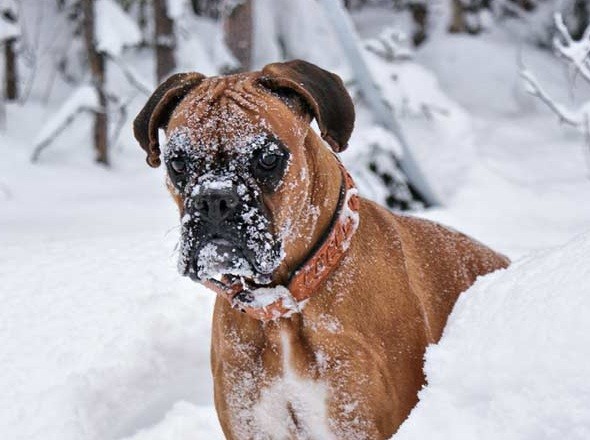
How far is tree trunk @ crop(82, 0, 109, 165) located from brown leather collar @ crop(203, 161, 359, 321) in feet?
18.8

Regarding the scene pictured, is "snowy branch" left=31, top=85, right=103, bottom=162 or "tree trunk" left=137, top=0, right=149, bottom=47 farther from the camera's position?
"tree trunk" left=137, top=0, right=149, bottom=47

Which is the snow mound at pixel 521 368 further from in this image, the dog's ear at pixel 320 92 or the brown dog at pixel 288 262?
the dog's ear at pixel 320 92

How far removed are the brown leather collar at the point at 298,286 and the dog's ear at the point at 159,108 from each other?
0.57 metres

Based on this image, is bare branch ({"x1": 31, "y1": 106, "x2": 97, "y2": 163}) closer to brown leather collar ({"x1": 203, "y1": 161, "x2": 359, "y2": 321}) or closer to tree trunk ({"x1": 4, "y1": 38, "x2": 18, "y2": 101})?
tree trunk ({"x1": 4, "y1": 38, "x2": 18, "y2": 101})

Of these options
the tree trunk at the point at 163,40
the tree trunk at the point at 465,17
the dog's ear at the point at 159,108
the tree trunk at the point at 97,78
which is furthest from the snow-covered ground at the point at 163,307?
the tree trunk at the point at 465,17

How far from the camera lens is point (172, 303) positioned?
14.4 ft

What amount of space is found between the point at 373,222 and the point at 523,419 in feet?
3.74

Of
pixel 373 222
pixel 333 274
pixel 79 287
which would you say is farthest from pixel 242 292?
pixel 79 287

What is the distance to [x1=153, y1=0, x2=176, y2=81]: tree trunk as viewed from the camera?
8.25 metres

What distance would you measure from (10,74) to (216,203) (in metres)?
7.79

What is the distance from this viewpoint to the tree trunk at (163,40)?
27.1 feet

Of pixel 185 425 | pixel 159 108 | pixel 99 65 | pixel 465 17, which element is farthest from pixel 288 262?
pixel 465 17

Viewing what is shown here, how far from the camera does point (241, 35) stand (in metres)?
8.09

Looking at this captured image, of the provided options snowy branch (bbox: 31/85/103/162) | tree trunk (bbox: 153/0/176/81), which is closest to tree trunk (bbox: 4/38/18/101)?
snowy branch (bbox: 31/85/103/162)
